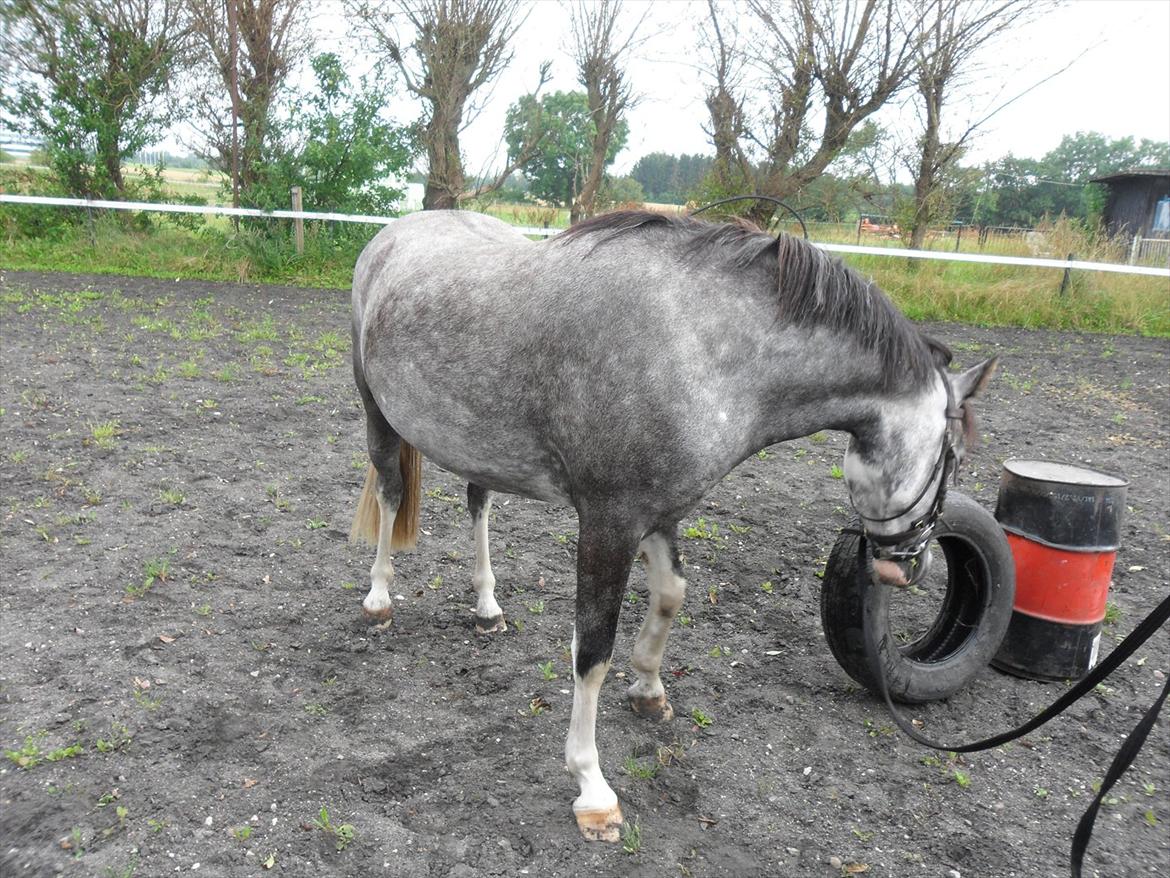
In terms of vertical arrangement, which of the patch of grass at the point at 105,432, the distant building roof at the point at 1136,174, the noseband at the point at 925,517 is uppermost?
the distant building roof at the point at 1136,174

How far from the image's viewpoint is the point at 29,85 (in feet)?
44.6

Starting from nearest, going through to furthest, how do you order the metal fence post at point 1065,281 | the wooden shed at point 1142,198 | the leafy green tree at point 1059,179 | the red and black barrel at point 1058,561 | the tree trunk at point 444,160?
the red and black barrel at point 1058,561 < the metal fence post at point 1065,281 < the tree trunk at point 444,160 < the wooden shed at point 1142,198 < the leafy green tree at point 1059,179

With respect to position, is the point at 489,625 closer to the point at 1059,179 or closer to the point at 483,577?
the point at 483,577

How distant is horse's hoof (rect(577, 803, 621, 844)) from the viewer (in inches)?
100

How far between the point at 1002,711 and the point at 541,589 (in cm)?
224

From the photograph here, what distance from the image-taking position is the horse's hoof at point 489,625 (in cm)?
379

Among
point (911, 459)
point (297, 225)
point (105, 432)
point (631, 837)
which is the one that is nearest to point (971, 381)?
point (911, 459)

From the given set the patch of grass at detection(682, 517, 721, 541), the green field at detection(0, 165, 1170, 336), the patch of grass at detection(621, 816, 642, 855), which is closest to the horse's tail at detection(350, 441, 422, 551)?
the patch of grass at detection(682, 517, 721, 541)

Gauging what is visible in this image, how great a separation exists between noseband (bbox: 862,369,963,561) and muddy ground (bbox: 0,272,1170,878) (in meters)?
0.88

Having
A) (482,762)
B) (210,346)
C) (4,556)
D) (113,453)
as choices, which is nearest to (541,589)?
(482,762)

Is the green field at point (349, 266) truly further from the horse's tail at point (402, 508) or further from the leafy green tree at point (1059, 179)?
the horse's tail at point (402, 508)

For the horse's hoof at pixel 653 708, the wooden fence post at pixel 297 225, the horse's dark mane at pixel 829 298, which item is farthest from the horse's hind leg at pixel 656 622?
the wooden fence post at pixel 297 225

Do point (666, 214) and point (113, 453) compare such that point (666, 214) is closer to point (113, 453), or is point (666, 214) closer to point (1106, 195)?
point (113, 453)

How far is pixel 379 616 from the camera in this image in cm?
381
